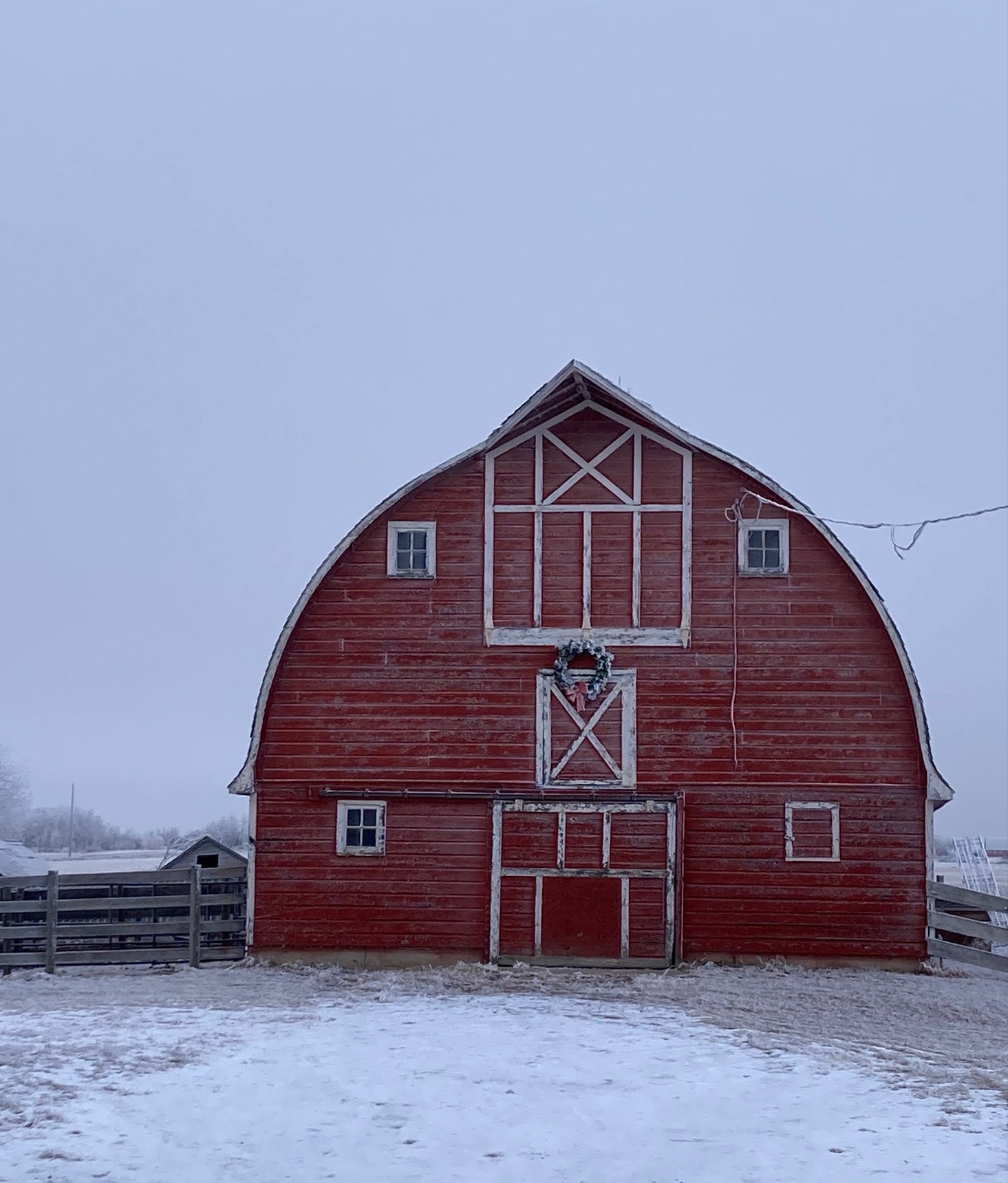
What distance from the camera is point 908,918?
17391 mm

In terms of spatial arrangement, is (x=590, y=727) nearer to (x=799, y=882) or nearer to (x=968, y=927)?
(x=799, y=882)

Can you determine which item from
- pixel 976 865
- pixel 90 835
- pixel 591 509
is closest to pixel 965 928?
pixel 591 509

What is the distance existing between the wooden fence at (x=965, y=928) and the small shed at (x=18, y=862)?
58.2ft

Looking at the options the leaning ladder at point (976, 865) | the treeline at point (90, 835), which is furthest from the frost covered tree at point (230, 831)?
the leaning ladder at point (976, 865)

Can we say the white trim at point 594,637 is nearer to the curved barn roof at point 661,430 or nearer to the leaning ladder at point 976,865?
the curved barn roof at point 661,430

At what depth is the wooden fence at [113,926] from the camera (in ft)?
57.9

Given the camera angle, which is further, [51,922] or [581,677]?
[581,677]

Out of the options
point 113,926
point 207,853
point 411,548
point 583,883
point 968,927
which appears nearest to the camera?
point 968,927

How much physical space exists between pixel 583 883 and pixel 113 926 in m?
6.39

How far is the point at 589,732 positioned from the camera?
58.7 ft

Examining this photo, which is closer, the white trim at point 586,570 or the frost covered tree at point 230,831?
the white trim at point 586,570

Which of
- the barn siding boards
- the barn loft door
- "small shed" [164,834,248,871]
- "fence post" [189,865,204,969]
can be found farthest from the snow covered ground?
"small shed" [164,834,248,871]

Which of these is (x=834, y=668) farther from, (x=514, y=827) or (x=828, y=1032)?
(x=828, y=1032)

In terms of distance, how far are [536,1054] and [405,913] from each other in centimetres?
648
